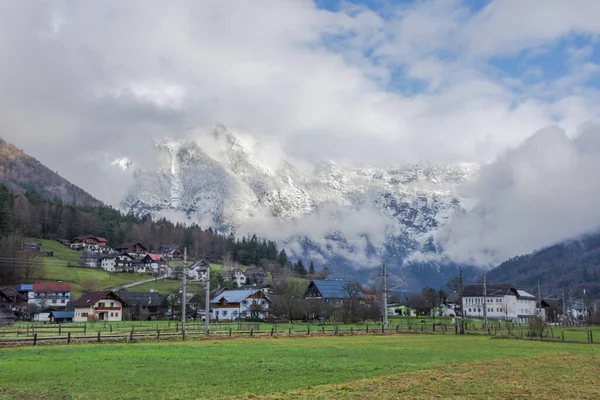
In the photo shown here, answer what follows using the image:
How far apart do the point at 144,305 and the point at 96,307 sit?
14261 mm

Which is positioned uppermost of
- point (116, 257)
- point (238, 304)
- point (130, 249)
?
point (130, 249)

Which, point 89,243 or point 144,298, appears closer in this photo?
point 144,298

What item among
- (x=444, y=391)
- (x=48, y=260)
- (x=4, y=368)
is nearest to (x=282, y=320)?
(x=48, y=260)

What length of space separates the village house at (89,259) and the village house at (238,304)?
5616 cm

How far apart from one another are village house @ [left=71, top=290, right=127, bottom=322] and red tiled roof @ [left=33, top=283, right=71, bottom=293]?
14632mm

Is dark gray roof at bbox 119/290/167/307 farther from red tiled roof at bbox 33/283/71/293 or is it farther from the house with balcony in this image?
the house with balcony

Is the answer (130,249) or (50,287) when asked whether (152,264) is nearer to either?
(130,249)

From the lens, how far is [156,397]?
2008cm

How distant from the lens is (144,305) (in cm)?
13300

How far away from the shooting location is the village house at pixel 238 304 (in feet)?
413

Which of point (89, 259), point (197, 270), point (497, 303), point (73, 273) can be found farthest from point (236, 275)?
point (497, 303)

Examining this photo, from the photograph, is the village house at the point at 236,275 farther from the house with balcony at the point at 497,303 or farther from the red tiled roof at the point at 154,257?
the house with balcony at the point at 497,303

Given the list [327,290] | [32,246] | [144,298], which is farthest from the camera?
[32,246]

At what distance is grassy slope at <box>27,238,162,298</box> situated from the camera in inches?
Result: 5827
